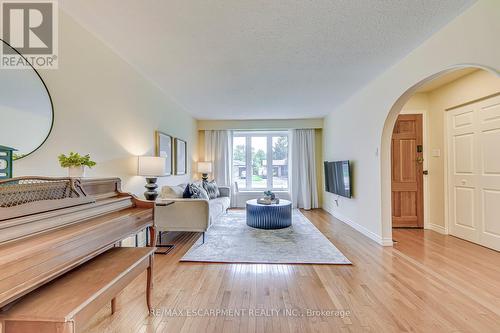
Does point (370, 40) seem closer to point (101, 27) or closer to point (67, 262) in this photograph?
point (101, 27)

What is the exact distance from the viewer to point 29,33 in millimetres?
1739

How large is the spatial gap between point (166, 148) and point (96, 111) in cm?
171

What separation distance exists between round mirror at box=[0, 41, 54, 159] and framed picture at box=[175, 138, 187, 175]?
2683mm

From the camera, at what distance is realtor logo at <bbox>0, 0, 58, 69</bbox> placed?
5.14ft

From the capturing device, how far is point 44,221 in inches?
46.4

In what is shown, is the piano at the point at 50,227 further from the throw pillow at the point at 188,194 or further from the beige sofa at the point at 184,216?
the throw pillow at the point at 188,194

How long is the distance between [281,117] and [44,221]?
5.25m

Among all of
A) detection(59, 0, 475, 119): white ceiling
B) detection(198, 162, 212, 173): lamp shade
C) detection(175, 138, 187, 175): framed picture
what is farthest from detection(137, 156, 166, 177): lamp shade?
detection(198, 162, 212, 173): lamp shade

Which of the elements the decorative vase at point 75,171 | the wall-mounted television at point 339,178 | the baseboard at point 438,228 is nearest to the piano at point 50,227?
the decorative vase at point 75,171

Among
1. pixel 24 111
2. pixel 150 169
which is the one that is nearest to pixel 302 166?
pixel 150 169

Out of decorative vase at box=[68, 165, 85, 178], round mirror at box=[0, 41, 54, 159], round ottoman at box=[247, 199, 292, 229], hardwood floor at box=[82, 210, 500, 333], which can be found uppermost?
round mirror at box=[0, 41, 54, 159]

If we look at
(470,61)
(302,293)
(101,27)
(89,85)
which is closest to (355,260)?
(302,293)

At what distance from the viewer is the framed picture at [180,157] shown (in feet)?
14.8

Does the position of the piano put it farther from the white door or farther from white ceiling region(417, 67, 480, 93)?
the white door
